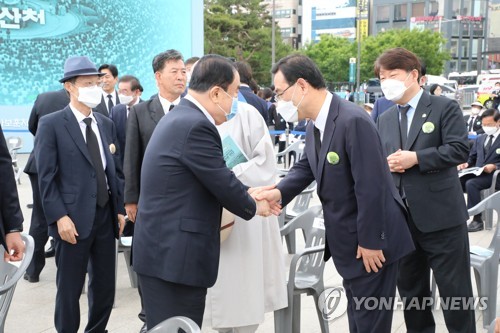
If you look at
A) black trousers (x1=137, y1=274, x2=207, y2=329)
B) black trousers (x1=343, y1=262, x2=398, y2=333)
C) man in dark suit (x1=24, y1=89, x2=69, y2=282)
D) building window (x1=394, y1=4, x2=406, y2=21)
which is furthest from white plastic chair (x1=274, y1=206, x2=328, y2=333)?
building window (x1=394, y1=4, x2=406, y2=21)

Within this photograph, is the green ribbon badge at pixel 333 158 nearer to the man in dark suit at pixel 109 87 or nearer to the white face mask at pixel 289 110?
the white face mask at pixel 289 110

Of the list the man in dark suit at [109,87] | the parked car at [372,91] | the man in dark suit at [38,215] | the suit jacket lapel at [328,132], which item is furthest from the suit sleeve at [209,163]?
the parked car at [372,91]

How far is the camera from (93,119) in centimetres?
362

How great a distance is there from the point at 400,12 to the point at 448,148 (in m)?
76.0

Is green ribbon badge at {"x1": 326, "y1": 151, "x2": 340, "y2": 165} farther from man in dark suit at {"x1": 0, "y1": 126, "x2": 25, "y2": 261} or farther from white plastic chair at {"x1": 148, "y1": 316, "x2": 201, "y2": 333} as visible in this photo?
man in dark suit at {"x1": 0, "y1": 126, "x2": 25, "y2": 261}

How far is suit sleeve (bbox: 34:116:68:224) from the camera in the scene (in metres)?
3.35

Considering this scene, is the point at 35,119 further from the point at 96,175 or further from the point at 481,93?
the point at 481,93

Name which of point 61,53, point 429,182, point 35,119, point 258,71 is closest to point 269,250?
point 429,182

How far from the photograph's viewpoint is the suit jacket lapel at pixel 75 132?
11.2 ft

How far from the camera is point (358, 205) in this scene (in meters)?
2.48

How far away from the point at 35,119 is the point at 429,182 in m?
3.68

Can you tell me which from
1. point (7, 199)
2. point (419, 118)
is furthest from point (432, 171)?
point (7, 199)

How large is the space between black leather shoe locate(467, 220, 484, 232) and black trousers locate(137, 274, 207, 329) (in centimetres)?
534

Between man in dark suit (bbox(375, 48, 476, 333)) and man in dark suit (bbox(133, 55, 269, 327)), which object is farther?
man in dark suit (bbox(375, 48, 476, 333))
